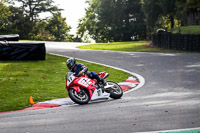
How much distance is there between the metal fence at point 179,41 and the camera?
26297 mm

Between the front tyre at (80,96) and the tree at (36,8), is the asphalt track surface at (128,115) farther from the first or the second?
the tree at (36,8)

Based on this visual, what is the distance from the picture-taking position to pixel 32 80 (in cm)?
1521

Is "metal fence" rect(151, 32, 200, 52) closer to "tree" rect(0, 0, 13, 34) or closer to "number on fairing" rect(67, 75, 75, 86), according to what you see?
"number on fairing" rect(67, 75, 75, 86)

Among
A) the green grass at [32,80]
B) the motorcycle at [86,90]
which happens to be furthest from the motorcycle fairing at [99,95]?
the green grass at [32,80]

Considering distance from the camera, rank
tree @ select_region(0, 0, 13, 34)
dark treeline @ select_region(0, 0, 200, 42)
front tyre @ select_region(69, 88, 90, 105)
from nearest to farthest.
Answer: front tyre @ select_region(69, 88, 90, 105) → dark treeline @ select_region(0, 0, 200, 42) → tree @ select_region(0, 0, 13, 34)

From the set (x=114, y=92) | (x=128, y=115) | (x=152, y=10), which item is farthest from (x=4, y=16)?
(x=128, y=115)

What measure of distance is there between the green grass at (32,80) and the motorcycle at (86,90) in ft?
4.89

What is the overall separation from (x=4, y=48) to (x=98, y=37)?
5418 centimetres

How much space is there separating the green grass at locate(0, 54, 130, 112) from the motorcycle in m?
1.49

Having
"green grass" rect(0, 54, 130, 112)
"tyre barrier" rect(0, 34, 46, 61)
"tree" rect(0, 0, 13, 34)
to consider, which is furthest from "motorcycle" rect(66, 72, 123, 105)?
"tree" rect(0, 0, 13, 34)

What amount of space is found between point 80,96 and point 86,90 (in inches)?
10.8

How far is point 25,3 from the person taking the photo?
69688 millimetres

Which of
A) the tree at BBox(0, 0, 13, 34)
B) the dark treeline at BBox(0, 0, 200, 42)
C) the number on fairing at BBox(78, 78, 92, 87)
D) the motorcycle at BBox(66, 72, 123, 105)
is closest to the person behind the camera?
the motorcycle at BBox(66, 72, 123, 105)

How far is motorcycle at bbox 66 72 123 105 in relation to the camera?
33.3ft
